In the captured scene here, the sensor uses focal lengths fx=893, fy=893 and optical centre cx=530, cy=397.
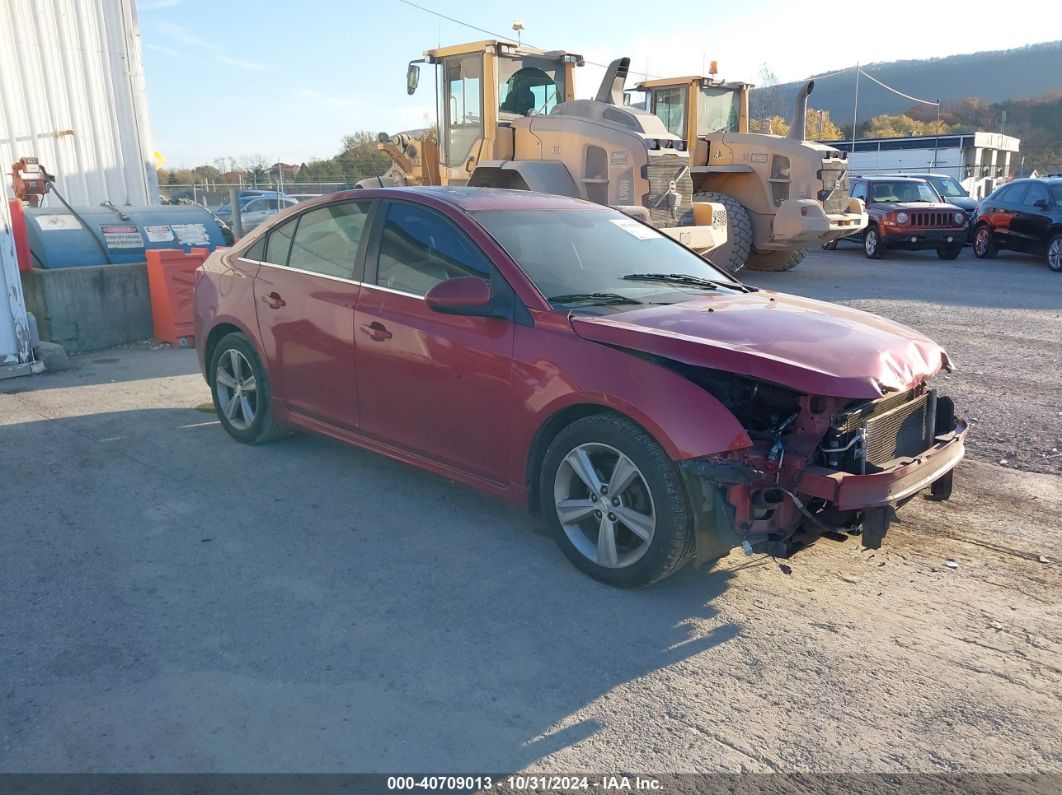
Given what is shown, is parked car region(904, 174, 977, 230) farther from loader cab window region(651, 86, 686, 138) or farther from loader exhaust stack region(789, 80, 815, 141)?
loader cab window region(651, 86, 686, 138)

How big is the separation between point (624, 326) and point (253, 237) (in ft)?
10.6

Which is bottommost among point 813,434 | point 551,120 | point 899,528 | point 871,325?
point 899,528

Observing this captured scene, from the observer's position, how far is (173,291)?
10.0 m

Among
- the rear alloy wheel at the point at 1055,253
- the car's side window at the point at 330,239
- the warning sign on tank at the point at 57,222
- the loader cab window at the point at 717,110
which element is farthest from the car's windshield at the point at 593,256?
the rear alloy wheel at the point at 1055,253

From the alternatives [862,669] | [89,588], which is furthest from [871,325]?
[89,588]

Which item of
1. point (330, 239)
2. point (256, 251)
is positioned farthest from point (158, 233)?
point (330, 239)

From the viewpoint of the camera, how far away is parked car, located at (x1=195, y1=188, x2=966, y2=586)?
3680mm

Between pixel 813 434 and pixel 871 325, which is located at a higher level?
pixel 871 325

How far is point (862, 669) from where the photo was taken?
338 cm

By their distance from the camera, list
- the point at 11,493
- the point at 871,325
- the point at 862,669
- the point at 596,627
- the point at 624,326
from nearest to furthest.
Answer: the point at 862,669
the point at 596,627
the point at 624,326
the point at 871,325
the point at 11,493

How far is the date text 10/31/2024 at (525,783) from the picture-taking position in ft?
8.98

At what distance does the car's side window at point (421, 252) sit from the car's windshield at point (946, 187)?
67.0 ft

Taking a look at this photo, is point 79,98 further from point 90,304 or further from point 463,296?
point 463,296

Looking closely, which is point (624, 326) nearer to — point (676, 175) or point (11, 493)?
point (11, 493)
